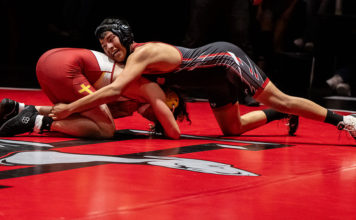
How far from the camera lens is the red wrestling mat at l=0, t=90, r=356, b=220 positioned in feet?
7.29

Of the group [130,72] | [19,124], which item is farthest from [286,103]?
[19,124]

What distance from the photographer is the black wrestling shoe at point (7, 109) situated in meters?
3.89

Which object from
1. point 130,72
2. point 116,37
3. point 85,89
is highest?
point 116,37

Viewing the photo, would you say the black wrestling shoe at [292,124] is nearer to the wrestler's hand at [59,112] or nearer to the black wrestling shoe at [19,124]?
the wrestler's hand at [59,112]

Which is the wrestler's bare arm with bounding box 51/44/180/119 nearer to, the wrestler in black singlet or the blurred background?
the wrestler in black singlet

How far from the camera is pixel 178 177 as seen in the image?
2752 millimetres

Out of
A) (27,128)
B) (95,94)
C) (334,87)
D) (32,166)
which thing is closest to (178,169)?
(32,166)

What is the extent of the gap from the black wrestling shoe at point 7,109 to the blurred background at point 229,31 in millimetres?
2357

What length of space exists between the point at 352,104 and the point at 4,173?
4527 mm

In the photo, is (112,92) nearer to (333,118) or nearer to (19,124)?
(19,124)

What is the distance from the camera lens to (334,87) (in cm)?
760

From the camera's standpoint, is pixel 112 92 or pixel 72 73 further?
pixel 72 73

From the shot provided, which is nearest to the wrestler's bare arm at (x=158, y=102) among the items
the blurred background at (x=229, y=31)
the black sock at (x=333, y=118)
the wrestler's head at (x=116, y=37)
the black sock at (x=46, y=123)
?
the wrestler's head at (x=116, y=37)

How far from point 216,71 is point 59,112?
38.4 inches
